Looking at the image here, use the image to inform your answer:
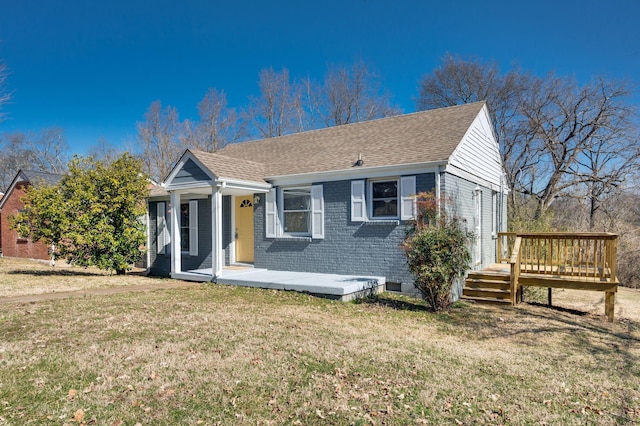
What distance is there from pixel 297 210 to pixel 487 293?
221 inches

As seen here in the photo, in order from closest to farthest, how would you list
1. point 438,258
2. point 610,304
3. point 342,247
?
1. point 438,258
2. point 610,304
3. point 342,247

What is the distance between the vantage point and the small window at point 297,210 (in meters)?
11.9

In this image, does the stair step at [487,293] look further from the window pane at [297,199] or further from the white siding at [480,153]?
the window pane at [297,199]

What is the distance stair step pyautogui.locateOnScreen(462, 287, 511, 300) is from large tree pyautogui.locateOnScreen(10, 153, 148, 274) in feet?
33.2

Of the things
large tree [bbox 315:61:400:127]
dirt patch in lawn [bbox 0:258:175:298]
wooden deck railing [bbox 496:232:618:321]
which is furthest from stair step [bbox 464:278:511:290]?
large tree [bbox 315:61:400:127]

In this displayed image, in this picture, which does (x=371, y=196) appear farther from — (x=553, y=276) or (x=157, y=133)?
(x=157, y=133)

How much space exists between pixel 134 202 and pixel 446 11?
1435 centimetres

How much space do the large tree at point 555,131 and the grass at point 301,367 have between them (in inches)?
686

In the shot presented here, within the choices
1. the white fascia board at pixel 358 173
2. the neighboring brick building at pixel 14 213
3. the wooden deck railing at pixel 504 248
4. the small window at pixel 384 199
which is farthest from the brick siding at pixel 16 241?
the wooden deck railing at pixel 504 248

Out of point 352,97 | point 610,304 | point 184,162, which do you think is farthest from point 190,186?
point 352,97

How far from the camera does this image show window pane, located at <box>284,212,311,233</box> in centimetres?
1188

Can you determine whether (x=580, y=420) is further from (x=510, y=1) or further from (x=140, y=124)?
(x=140, y=124)

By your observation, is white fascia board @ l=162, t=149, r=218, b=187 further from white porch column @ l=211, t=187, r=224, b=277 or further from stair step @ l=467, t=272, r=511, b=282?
stair step @ l=467, t=272, r=511, b=282

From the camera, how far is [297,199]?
39.7 ft
